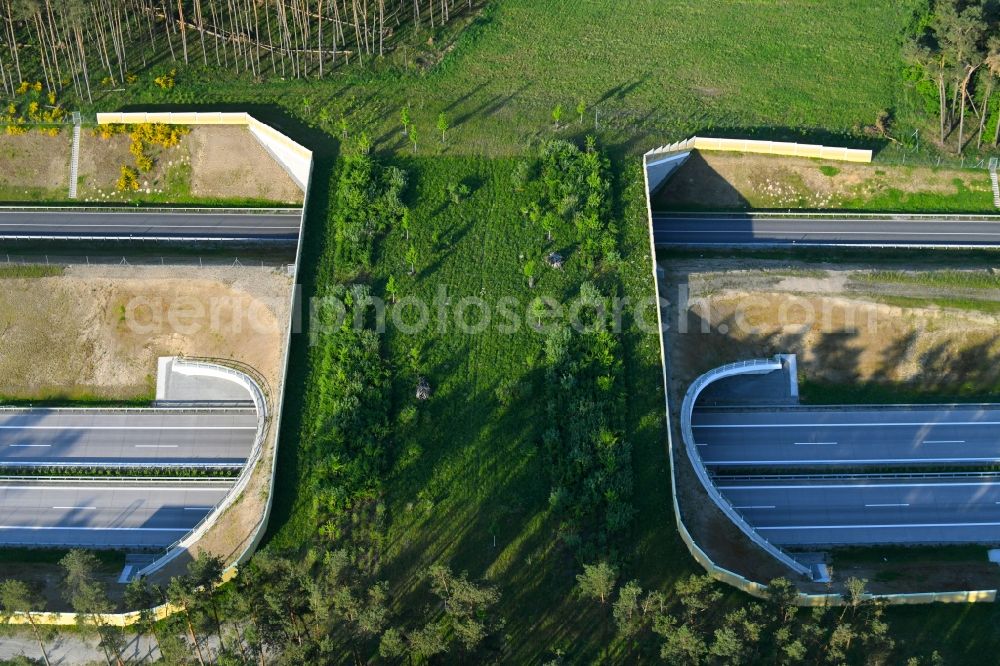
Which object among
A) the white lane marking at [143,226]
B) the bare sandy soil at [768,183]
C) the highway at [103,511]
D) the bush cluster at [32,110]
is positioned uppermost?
the bush cluster at [32,110]

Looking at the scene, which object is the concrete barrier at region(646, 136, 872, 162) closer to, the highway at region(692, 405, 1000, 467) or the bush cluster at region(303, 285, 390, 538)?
the highway at region(692, 405, 1000, 467)

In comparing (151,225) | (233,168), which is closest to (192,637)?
(151,225)

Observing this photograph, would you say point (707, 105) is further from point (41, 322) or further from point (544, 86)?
point (41, 322)

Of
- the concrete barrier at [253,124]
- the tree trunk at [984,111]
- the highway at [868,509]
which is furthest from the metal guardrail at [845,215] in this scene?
the concrete barrier at [253,124]

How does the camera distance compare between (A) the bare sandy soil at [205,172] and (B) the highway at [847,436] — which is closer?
(B) the highway at [847,436]

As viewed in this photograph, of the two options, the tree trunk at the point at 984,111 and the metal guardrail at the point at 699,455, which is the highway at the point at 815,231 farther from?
the metal guardrail at the point at 699,455
